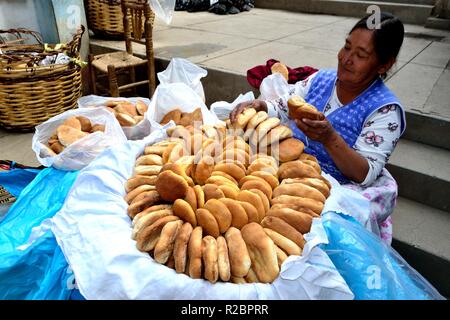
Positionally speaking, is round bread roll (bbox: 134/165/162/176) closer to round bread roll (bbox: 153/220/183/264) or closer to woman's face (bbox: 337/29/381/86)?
round bread roll (bbox: 153/220/183/264)

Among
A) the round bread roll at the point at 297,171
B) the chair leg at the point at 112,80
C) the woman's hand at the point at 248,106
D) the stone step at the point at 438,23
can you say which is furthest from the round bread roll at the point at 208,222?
the stone step at the point at 438,23

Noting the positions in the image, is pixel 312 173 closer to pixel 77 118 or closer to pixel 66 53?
pixel 77 118

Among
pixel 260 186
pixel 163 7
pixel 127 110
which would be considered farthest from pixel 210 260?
pixel 163 7

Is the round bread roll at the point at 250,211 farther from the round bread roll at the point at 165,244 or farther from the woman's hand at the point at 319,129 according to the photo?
the woman's hand at the point at 319,129

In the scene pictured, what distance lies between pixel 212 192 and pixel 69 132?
53.0 inches

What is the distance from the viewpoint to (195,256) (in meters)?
1.11

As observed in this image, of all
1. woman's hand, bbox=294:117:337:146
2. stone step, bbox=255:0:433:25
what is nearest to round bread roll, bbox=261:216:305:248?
woman's hand, bbox=294:117:337:146

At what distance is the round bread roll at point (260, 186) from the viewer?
53.5 inches

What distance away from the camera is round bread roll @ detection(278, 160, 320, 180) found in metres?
1.46

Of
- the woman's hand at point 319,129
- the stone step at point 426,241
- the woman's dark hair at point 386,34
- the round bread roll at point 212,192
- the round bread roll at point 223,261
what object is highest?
the woman's dark hair at point 386,34

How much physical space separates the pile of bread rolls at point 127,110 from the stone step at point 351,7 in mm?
4973

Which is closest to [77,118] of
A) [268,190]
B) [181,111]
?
[181,111]

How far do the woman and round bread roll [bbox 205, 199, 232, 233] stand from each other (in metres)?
0.60
